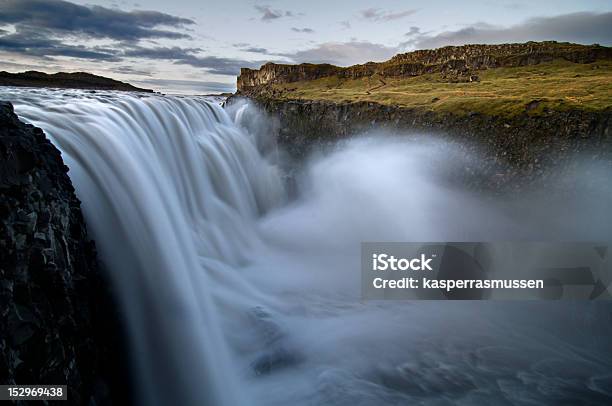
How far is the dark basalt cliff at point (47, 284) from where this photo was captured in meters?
4.45

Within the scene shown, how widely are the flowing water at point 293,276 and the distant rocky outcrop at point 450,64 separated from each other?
86.9 ft

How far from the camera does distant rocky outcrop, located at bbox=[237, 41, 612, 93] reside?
4712 centimetres

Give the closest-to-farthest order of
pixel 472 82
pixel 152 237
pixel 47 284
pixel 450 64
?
pixel 47 284 → pixel 152 237 → pixel 472 82 → pixel 450 64

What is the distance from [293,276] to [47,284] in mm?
10381

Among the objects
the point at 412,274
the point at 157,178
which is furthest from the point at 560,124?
the point at 157,178

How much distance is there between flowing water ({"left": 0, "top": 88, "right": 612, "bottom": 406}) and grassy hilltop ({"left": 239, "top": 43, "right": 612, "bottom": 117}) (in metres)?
4.16

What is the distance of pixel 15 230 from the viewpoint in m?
4.71

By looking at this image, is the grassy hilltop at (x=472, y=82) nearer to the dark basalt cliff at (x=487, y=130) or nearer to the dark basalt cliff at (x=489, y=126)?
the dark basalt cliff at (x=489, y=126)

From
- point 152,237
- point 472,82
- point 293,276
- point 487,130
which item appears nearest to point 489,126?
point 487,130

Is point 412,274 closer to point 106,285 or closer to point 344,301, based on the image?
point 344,301

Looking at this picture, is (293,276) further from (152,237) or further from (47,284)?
(47,284)

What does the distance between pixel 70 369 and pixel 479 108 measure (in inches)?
833

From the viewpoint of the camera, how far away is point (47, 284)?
16.7 feet

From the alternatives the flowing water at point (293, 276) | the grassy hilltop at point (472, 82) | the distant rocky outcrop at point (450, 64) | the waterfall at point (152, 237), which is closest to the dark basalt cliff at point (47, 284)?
the waterfall at point (152, 237)
